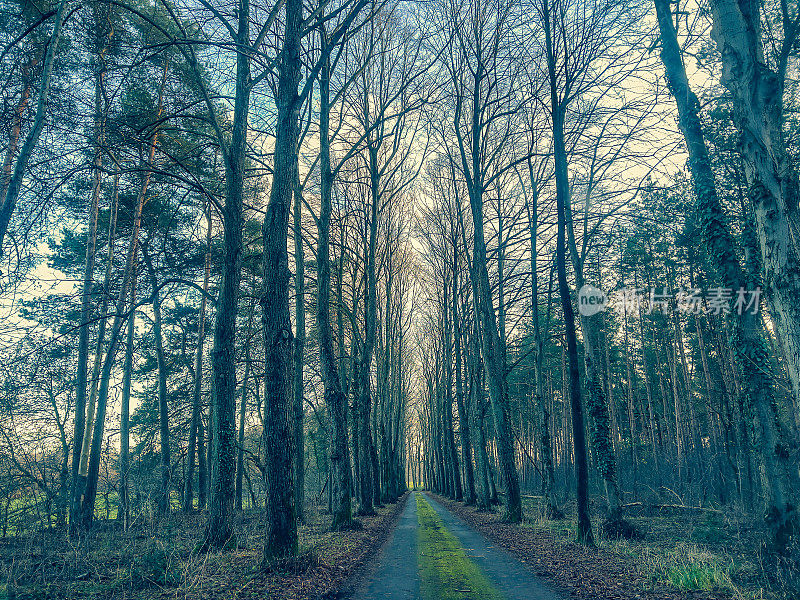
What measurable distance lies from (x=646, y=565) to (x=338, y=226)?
1295 cm

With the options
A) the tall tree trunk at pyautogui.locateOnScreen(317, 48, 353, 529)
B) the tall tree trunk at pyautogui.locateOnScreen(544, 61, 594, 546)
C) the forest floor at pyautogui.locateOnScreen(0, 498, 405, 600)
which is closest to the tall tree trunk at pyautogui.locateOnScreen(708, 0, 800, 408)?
the tall tree trunk at pyautogui.locateOnScreen(544, 61, 594, 546)

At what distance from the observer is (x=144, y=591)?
4.77 meters

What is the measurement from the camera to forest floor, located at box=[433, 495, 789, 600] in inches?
194

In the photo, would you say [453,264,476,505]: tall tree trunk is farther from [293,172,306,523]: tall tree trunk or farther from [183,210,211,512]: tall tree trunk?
[183,210,211,512]: tall tree trunk

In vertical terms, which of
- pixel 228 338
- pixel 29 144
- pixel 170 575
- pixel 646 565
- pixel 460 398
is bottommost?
pixel 646 565

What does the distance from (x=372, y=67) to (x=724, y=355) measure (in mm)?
18527

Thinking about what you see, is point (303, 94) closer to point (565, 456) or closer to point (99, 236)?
point (99, 236)

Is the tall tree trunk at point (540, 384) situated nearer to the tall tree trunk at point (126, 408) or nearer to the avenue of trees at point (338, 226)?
the avenue of trees at point (338, 226)

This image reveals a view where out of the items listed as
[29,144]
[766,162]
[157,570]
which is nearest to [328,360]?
[157,570]

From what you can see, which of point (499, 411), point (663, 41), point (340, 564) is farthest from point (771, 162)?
point (499, 411)

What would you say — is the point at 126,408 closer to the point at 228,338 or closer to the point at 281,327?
the point at 228,338

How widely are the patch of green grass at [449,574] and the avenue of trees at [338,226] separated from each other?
7.48 feet

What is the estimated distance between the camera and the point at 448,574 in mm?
6344

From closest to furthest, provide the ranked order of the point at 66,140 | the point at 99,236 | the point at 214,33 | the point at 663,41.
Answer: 1. the point at 66,140
2. the point at 663,41
3. the point at 214,33
4. the point at 99,236
